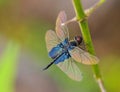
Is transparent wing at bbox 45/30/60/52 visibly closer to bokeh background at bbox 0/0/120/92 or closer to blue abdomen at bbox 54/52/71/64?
blue abdomen at bbox 54/52/71/64

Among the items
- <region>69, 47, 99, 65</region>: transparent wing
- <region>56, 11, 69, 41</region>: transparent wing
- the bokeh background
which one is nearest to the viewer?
<region>69, 47, 99, 65</region>: transparent wing

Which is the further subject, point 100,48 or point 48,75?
point 100,48

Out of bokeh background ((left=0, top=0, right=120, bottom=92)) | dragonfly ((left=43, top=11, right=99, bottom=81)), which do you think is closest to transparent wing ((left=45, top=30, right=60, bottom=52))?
dragonfly ((left=43, top=11, right=99, bottom=81))

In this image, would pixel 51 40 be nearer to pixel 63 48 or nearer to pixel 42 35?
pixel 63 48

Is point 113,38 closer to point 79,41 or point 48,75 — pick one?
point 48,75

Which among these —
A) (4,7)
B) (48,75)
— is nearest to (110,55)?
(48,75)

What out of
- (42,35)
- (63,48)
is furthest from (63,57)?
(42,35)

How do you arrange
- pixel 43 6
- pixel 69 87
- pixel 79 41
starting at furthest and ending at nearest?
pixel 43 6 → pixel 69 87 → pixel 79 41

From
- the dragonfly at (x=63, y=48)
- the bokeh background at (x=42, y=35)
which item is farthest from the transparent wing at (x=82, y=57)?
the bokeh background at (x=42, y=35)
